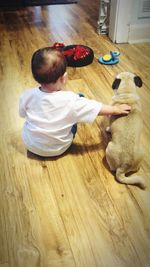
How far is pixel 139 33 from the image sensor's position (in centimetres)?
268

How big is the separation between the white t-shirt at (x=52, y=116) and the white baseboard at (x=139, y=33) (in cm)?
161

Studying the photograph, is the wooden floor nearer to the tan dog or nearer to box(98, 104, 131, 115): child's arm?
the tan dog

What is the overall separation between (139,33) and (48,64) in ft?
5.70

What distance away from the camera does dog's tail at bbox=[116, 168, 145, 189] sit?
129 centimetres

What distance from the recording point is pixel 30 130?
1421mm

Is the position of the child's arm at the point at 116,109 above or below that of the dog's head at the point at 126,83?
below

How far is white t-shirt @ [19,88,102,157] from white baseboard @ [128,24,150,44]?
5.29ft

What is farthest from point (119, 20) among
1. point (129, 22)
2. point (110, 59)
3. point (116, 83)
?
point (116, 83)

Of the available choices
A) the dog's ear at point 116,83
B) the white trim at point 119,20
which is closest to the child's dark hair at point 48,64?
the dog's ear at point 116,83

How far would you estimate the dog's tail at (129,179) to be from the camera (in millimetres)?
1295

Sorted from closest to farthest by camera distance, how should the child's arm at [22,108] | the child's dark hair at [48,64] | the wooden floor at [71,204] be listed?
the wooden floor at [71,204], the child's dark hair at [48,64], the child's arm at [22,108]

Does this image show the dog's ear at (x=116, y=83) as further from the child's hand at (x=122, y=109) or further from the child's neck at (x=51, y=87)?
the child's neck at (x=51, y=87)

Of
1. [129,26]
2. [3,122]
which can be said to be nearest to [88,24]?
[129,26]

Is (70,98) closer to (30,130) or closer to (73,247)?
(30,130)
